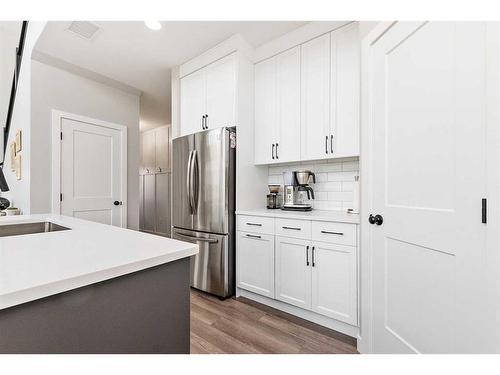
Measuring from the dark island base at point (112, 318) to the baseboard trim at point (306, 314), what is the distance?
135 centimetres

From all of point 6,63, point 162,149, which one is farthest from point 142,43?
point 6,63

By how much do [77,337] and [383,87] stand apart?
5.74 feet

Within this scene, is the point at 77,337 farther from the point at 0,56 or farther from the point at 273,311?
the point at 0,56

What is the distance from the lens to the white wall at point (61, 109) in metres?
2.76

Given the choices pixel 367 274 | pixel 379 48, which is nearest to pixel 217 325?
pixel 367 274

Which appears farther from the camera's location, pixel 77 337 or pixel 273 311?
pixel 273 311

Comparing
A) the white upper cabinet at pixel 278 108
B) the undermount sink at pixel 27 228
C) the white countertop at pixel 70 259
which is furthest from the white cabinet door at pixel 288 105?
the undermount sink at pixel 27 228

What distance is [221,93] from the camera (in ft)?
8.55

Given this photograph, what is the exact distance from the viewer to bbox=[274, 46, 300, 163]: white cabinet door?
2393 mm

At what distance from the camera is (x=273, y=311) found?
7.11 feet

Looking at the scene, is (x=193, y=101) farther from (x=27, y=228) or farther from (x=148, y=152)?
(x=148, y=152)

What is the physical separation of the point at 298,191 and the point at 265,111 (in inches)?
35.6
